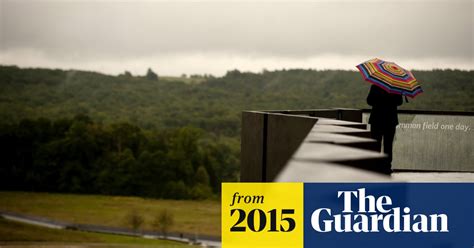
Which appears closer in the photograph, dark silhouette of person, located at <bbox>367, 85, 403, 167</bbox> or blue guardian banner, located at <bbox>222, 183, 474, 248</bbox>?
blue guardian banner, located at <bbox>222, 183, 474, 248</bbox>

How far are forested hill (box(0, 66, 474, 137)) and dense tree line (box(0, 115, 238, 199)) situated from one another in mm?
11936

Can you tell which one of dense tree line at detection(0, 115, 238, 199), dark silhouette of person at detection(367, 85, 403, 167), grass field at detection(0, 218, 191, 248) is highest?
dark silhouette of person at detection(367, 85, 403, 167)

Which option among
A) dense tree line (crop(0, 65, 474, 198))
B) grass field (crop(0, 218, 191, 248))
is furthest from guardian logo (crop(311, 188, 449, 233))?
grass field (crop(0, 218, 191, 248))

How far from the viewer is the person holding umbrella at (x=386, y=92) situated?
11.3 meters

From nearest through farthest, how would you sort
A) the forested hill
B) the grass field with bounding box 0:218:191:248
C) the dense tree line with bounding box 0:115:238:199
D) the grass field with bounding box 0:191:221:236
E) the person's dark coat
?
1. the person's dark coat
2. the grass field with bounding box 0:218:191:248
3. the dense tree line with bounding box 0:115:238:199
4. the grass field with bounding box 0:191:221:236
5. the forested hill

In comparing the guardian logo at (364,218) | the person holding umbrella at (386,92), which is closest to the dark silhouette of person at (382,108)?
the person holding umbrella at (386,92)

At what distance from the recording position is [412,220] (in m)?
5.72

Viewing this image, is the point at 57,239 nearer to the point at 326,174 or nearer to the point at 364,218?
the point at 364,218

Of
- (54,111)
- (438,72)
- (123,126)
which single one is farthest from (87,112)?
(438,72)

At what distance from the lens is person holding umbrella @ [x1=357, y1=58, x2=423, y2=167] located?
1132 centimetres

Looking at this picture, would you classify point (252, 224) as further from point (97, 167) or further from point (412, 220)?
point (97, 167)

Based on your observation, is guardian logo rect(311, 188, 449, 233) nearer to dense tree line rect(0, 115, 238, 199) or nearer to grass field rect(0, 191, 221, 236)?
dense tree line rect(0, 115, 238, 199)

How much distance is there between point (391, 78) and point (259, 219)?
6285 mm

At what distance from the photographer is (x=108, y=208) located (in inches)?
5305
